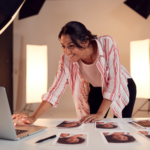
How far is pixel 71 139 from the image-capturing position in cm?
65

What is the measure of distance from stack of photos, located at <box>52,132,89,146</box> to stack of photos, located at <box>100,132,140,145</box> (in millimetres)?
72

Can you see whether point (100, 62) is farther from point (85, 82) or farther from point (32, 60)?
point (32, 60)

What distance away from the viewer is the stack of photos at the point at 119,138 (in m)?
0.60

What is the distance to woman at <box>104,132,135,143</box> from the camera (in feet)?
2.02

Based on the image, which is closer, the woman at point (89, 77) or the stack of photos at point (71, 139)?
the stack of photos at point (71, 139)

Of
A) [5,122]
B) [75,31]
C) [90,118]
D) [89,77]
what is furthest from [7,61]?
[5,122]

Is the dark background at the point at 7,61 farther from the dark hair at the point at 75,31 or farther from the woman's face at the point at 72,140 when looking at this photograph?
the woman's face at the point at 72,140

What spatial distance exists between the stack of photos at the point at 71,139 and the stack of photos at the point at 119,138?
2.8 inches

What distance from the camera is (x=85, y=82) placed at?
146cm

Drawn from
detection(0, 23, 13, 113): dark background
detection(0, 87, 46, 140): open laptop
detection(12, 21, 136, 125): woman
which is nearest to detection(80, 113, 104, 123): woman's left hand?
detection(12, 21, 136, 125): woman

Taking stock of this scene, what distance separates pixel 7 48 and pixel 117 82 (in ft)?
10.6

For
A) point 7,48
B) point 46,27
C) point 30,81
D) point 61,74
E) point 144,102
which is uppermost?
point 46,27

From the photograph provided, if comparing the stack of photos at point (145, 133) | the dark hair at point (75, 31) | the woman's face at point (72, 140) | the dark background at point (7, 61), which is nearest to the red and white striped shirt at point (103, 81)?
the dark hair at point (75, 31)

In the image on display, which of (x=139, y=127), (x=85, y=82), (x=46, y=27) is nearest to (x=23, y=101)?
(x=46, y=27)
